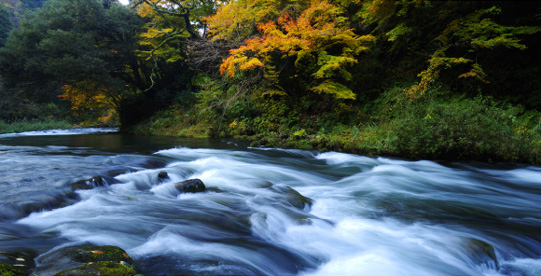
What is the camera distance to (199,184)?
5.18m

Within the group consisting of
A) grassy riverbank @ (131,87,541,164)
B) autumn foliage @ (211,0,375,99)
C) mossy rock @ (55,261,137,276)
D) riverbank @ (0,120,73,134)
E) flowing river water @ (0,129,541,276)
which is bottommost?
riverbank @ (0,120,73,134)

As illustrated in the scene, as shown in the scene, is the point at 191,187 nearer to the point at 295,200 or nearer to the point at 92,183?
the point at 92,183

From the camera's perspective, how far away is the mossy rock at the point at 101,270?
6.20 ft

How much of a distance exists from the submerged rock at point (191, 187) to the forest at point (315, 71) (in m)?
4.96

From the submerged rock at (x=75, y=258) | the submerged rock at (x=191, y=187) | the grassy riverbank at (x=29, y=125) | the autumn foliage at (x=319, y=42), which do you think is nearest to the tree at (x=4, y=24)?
the grassy riverbank at (x=29, y=125)

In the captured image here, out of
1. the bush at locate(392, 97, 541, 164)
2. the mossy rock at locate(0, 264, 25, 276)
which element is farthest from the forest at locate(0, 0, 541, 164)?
the mossy rock at locate(0, 264, 25, 276)

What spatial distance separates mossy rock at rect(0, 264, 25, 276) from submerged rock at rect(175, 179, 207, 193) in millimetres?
2856

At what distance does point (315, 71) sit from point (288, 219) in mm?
7989

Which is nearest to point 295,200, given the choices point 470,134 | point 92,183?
point 92,183

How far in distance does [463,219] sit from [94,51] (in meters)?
17.8

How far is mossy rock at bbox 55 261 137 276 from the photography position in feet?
6.20

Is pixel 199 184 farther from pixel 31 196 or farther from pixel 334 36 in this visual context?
pixel 334 36

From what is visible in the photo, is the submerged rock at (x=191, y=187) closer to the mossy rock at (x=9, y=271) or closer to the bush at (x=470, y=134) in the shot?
the mossy rock at (x=9, y=271)

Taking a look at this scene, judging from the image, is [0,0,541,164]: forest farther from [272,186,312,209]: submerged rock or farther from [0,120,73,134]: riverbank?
[0,120,73,134]: riverbank
